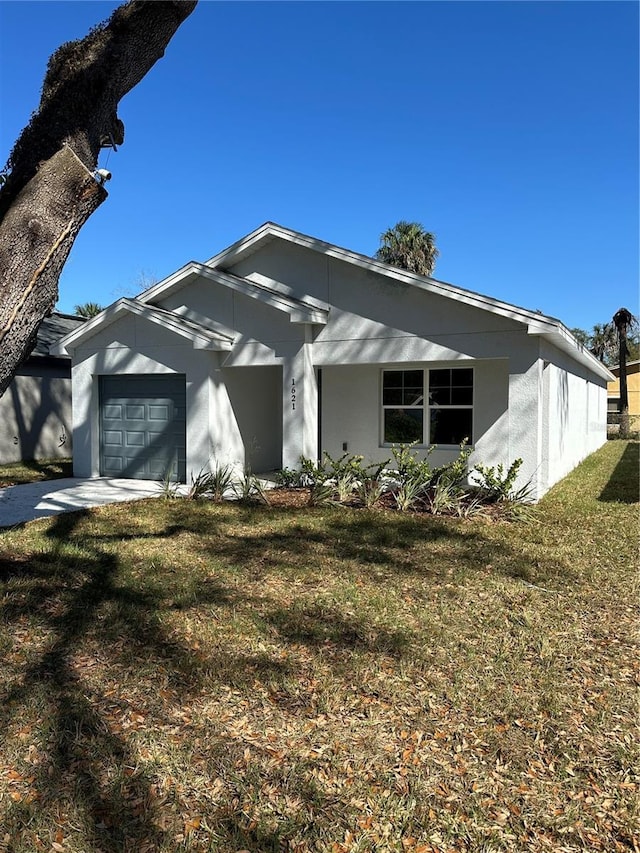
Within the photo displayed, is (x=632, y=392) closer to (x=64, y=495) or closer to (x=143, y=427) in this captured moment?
(x=143, y=427)

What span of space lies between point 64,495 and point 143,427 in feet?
8.66

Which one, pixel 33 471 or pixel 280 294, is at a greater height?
pixel 280 294

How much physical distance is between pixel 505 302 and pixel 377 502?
13.3 feet

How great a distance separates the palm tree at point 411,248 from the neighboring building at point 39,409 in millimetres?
21431

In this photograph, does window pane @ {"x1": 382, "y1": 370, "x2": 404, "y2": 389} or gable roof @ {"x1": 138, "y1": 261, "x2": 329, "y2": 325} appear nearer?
gable roof @ {"x1": 138, "y1": 261, "x2": 329, "y2": 325}

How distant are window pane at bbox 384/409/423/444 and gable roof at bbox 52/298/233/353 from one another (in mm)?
3874

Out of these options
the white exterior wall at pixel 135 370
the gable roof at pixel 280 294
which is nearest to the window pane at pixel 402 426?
the gable roof at pixel 280 294

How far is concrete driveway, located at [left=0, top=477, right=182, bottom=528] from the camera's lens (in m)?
9.55

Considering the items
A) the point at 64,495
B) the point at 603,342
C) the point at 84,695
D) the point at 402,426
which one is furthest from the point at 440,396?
the point at 603,342

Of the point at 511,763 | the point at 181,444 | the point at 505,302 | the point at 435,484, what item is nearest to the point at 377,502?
the point at 435,484

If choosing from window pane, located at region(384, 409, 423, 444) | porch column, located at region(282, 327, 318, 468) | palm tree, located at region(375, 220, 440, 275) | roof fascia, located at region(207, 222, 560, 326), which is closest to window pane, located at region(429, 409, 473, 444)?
window pane, located at region(384, 409, 423, 444)

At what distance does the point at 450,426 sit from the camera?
1230cm

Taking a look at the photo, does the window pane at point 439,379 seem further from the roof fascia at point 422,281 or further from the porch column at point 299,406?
the porch column at point 299,406

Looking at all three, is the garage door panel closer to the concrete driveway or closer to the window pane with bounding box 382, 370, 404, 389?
the concrete driveway
